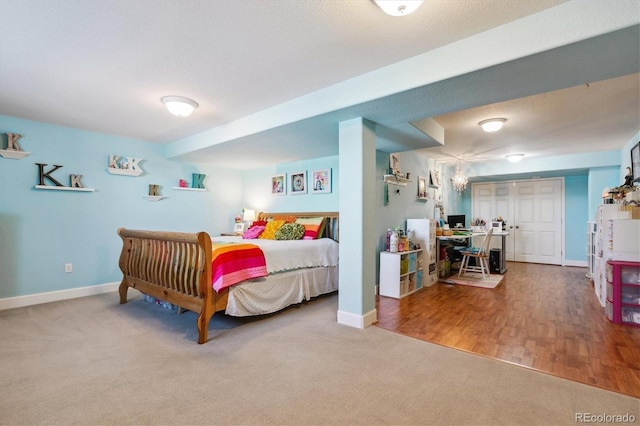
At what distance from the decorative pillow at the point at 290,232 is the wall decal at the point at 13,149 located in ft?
10.5

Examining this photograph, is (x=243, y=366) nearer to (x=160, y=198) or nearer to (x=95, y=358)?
(x=95, y=358)

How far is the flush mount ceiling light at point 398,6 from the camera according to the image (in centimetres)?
160

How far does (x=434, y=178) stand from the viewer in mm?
6219

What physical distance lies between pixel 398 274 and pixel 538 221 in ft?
16.3

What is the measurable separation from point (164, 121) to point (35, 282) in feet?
8.36

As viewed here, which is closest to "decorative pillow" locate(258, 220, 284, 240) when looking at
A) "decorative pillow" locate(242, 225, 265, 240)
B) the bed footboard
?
"decorative pillow" locate(242, 225, 265, 240)

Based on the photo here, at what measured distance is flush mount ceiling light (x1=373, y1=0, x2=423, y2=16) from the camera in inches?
62.9

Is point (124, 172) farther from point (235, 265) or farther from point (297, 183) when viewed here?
point (235, 265)

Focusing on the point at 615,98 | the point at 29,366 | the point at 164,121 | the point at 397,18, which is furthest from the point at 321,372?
the point at 615,98

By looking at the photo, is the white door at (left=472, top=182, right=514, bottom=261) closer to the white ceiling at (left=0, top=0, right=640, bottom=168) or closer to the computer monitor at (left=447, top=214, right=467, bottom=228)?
the computer monitor at (left=447, top=214, right=467, bottom=228)

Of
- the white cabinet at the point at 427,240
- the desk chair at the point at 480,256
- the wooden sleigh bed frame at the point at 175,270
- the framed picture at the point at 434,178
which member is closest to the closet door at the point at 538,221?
the desk chair at the point at 480,256

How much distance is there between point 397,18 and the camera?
5.98ft

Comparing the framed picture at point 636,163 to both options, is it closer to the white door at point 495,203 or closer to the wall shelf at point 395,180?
the wall shelf at point 395,180

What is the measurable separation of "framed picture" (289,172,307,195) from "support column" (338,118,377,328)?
2101mm
